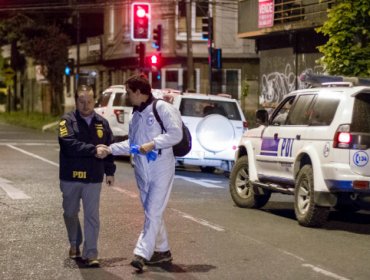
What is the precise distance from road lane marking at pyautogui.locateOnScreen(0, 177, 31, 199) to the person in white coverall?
234 inches

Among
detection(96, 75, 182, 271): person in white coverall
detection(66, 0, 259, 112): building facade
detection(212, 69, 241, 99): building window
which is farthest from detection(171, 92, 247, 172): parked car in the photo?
detection(212, 69, 241, 99): building window

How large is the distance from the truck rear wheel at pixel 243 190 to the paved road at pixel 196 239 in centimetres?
18

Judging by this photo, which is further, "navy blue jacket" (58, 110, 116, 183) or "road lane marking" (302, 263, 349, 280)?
"navy blue jacket" (58, 110, 116, 183)

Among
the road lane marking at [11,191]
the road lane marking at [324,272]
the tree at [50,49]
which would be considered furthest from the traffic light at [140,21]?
the tree at [50,49]

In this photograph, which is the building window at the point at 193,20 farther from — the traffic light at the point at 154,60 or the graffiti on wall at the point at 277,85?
the graffiti on wall at the point at 277,85

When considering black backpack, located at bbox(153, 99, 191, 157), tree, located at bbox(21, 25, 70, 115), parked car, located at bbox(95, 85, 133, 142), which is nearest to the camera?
black backpack, located at bbox(153, 99, 191, 157)

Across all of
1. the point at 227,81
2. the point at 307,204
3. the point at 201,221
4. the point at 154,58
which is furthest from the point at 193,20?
the point at 307,204

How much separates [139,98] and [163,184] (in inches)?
32.9

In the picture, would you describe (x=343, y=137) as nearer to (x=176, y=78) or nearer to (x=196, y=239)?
(x=196, y=239)

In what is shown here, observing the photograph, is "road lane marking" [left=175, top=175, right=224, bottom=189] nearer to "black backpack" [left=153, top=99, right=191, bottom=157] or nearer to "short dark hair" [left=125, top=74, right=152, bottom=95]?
"black backpack" [left=153, top=99, right=191, bottom=157]

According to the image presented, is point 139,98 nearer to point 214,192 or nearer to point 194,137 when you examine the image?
point 214,192

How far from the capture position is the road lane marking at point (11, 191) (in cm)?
1347

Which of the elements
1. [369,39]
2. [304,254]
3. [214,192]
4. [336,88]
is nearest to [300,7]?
[369,39]

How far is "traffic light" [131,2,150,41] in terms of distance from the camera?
94.8 feet
